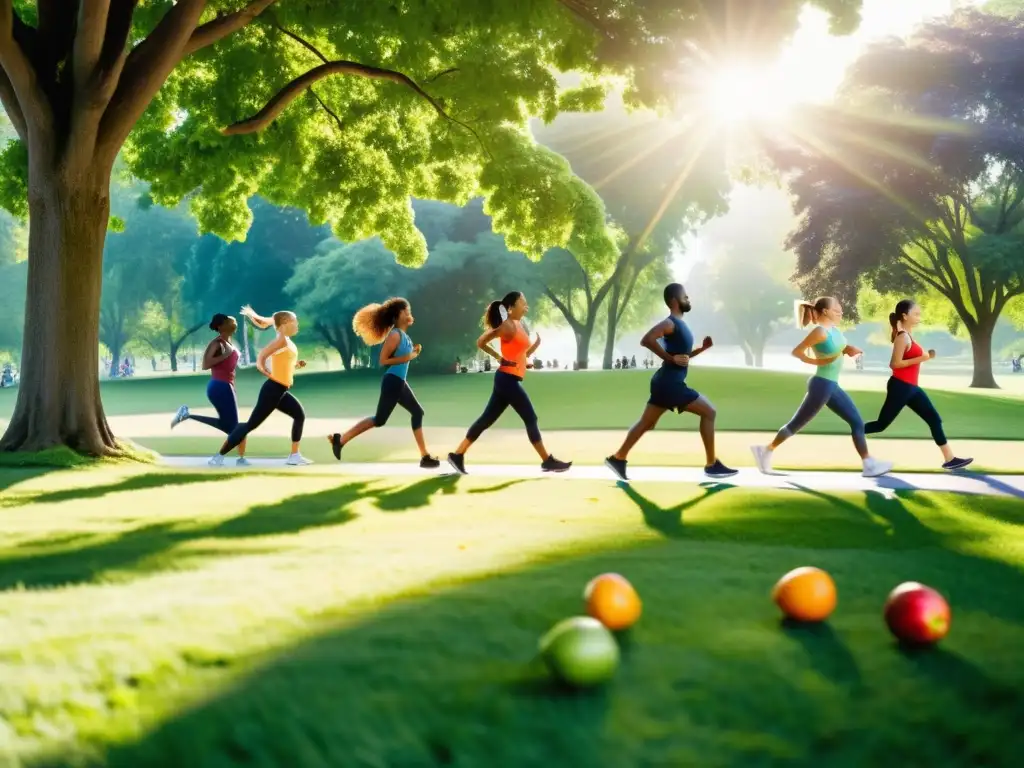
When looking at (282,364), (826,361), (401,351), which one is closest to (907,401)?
(826,361)

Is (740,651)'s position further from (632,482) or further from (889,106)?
(889,106)

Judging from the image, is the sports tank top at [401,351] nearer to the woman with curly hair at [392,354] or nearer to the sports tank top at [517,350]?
the woman with curly hair at [392,354]

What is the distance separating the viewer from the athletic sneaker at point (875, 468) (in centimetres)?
1130

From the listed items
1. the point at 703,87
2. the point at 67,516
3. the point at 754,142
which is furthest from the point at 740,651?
the point at 754,142

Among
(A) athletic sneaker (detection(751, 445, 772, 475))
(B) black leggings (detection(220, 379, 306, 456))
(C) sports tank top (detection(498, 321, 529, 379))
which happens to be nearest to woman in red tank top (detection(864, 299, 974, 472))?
(A) athletic sneaker (detection(751, 445, 772, 475))

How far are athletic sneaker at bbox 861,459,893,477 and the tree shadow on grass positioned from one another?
23.7 feet

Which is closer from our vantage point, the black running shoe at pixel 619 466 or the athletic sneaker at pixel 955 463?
the black running shoe at pixel 619 466

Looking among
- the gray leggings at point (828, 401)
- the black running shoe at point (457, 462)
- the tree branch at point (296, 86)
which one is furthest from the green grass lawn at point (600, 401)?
the black running shoe at point (457, 462)

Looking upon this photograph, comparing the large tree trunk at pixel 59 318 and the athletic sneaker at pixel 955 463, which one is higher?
the large tree trunk at pixel 59 318

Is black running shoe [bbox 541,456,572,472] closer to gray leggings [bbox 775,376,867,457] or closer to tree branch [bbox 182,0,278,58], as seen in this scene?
gray leggings [bbox 775,376,867,457]

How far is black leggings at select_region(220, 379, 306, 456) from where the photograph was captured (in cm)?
1283

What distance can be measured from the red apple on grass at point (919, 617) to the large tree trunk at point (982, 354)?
39011mm

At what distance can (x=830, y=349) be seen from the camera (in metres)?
10.9

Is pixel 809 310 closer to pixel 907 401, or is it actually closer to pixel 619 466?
pixel 907 401
